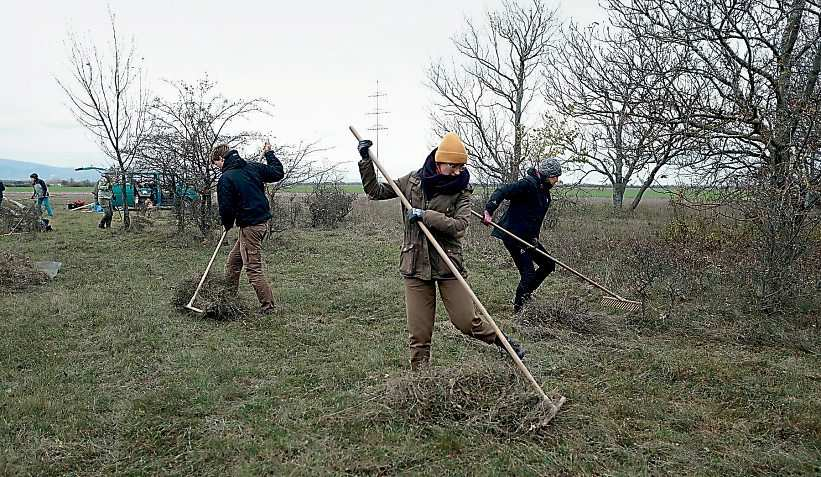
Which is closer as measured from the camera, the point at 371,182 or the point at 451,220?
the point at 451,220

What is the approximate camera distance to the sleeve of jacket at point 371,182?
425cm

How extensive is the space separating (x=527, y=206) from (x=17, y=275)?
6635mm

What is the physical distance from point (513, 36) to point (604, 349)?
1911cm

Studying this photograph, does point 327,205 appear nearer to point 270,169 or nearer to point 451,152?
point 270,169

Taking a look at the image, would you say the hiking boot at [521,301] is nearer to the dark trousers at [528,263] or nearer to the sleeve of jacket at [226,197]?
the dark trousers at [528,263]

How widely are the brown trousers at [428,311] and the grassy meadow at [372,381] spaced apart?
10.8 inches

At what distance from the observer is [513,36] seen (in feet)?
73.0

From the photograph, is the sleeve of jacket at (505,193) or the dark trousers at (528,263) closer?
the sleeve of jacket at (505,193)

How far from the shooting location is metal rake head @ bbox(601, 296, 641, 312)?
6348 millimetres

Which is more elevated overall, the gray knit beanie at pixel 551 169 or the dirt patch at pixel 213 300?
the gray knit beanie at pixel 551 169

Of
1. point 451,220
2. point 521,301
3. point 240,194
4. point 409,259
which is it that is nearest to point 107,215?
point 240,194

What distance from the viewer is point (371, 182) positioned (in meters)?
4.29

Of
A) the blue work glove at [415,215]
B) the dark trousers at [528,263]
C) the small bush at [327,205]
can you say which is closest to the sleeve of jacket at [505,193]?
the dark trousers at [528,263]

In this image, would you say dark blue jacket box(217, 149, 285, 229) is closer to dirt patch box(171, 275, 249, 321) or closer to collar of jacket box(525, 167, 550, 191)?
dirt patch box(171, 275, 249, 321)
